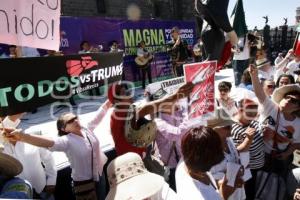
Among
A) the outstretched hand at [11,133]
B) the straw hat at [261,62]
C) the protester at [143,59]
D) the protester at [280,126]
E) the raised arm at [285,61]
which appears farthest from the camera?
the protester at [143,59]

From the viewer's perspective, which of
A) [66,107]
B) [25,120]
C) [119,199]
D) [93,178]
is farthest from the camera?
[66,107]

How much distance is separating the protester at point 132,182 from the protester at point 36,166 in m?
1.02

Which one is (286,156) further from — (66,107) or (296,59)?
(66,107)

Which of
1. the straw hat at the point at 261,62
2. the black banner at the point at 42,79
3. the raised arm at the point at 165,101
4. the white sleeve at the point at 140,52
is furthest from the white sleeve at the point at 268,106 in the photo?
the white sleeve at the point at 140,52

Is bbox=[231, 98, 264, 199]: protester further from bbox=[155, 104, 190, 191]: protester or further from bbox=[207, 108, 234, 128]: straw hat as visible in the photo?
bbox=[155, 104, 190, 191]: protester

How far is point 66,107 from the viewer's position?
28.6 feet

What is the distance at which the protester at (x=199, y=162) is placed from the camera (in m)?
1.98

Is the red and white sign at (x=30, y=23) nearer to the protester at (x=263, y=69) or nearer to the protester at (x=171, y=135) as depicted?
the protester at (x=171, y=135)

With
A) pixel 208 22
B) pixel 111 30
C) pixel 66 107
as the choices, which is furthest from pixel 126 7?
pixel 208 22

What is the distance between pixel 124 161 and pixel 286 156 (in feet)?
6.33

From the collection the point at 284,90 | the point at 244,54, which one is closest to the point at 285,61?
the point at 244,54

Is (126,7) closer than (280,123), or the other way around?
(280,123)

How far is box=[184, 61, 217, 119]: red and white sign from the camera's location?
9.24 feet

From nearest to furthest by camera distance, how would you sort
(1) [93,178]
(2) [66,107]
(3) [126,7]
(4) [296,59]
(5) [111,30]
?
(1) [93,178], (4) [296,59], (2) [66,107], (5) [111,30], (3) [126,7]
